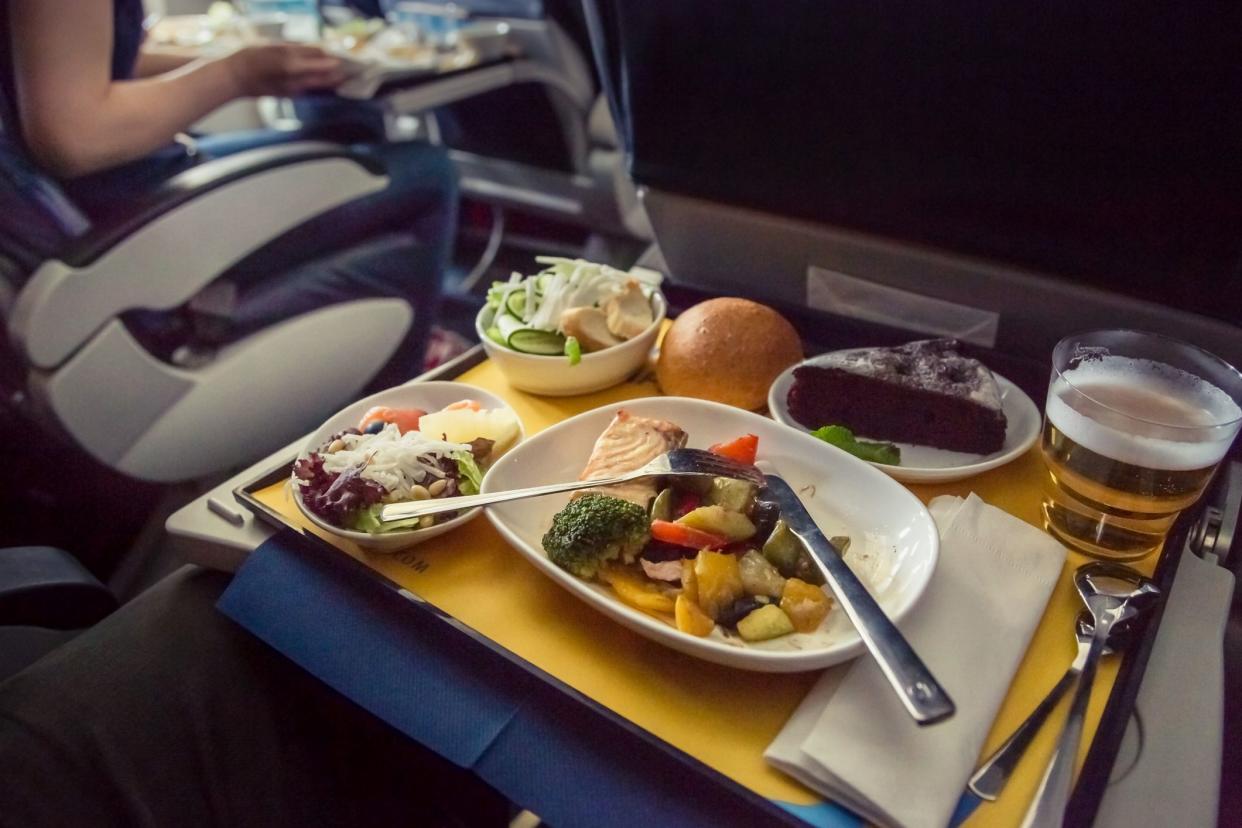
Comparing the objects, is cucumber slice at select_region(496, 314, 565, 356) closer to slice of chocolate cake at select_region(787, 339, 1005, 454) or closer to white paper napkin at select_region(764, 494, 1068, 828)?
slice of chocolate cake at select_region(787, 339, 1005, 454)

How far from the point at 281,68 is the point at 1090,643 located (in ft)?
5.05

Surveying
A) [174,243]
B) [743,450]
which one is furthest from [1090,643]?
[174,243]

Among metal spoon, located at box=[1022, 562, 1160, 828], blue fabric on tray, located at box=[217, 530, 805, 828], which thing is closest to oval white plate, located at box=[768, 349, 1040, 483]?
metal spoon, located at box=[1022, 562, 1160, 828]

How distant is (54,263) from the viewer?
1.12 metres

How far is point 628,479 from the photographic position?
0.72 m

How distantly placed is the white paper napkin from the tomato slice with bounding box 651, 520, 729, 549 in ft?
0.43

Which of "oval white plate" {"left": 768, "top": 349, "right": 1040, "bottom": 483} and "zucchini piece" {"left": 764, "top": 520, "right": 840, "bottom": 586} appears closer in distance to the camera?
"zucchini piece" {"left": 764, "top": 520, "right": 840, "bottom": 586}

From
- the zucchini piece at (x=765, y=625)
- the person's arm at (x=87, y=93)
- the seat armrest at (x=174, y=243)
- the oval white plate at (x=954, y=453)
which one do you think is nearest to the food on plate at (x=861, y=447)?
the oval white plate at (x=954, y=453)

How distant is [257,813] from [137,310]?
0.78 metres

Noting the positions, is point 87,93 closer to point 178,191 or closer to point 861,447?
point 178,191

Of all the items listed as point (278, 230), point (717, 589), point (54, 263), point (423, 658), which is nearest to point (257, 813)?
point (423, 658)

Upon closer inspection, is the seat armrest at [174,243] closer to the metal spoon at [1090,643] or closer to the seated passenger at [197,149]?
the seated passenger at [197,149]

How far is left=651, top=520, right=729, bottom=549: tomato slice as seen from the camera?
26.8 inches

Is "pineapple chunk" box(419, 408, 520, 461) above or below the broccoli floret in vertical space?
below
